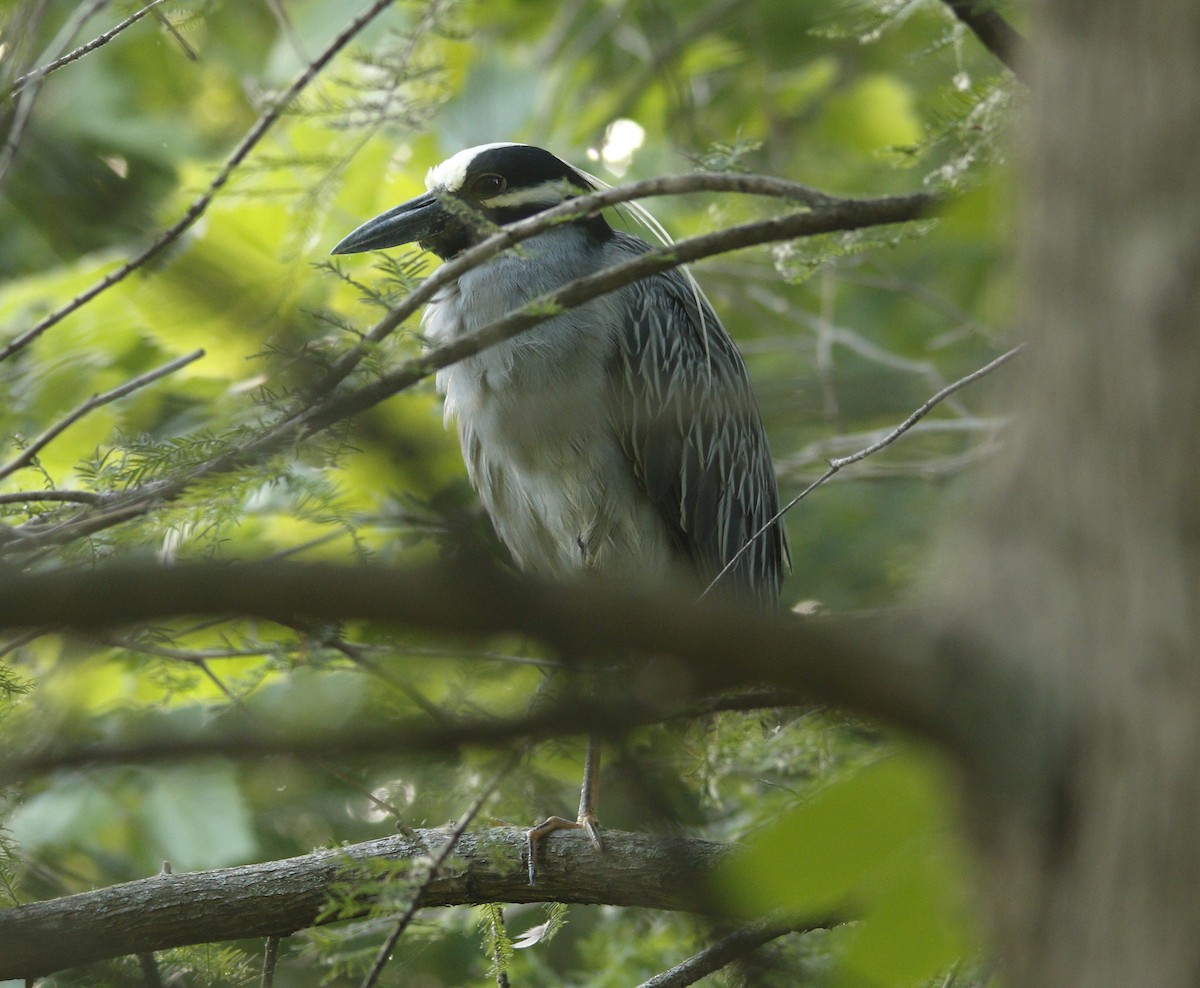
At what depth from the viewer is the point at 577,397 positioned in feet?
11.3

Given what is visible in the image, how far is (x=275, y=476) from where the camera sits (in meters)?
1.68

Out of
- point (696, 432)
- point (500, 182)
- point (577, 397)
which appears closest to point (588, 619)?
point (577, 397)

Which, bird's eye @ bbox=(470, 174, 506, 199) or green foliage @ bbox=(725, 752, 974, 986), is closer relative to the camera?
green foliage @ bbox=(725, 752, 974, 986)

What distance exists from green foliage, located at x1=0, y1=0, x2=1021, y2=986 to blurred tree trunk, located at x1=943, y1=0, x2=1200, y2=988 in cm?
14

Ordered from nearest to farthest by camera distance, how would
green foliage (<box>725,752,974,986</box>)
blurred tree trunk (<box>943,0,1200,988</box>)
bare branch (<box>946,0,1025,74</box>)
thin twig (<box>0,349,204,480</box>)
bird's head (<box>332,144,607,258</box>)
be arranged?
blurred tree trunk (<box>943,0,1200,988</box>) → green foliage (<box>725,752,974,986</box>) → bare branch (<box>946,0,1025,74</box>) → thin twig (<box>0,349,204,480</box>) → bird's head (<box>332,144,607,258</box>)

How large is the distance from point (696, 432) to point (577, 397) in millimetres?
466

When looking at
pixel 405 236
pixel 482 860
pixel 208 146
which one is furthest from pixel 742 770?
pixel 208 146

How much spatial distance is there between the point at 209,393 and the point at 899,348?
429 cm

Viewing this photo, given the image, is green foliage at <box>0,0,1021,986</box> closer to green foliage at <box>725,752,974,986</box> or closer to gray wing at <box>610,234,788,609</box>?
green foliage at <box>725,752,974,986</box>

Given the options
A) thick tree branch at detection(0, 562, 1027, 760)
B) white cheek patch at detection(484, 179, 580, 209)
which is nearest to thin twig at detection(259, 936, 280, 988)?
thick tree branch at detection(0, 562, 1027, 760)

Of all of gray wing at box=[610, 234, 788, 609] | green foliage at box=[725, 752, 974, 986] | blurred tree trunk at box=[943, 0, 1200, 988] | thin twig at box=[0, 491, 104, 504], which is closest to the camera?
blurred tree trunk at box=[943, 0, 1200, 988]

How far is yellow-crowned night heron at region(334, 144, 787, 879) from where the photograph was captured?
11.1 ft

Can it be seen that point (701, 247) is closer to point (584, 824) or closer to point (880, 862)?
point (880, 862)

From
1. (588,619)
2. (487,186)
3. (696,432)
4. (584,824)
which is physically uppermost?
(487,186)
